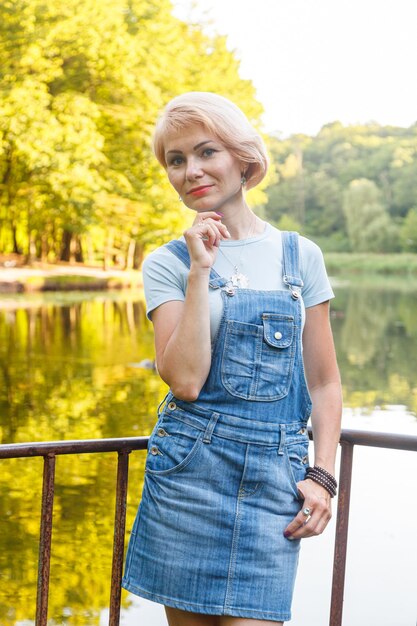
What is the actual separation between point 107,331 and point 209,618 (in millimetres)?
17920

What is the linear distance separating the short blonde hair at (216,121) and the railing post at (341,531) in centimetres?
69

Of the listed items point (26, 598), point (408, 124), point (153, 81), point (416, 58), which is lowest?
point (26, 598)

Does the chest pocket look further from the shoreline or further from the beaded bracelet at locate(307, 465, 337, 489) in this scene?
the shoreline

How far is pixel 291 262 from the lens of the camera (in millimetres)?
1852

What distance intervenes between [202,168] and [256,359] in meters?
0.41

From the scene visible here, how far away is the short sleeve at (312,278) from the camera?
188 centimetres

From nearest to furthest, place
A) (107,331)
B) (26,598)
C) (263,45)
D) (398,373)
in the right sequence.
A: (26,598), (398,373), (107,331), (263,45)

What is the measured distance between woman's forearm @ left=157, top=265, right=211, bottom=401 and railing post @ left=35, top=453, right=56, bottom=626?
0.37m

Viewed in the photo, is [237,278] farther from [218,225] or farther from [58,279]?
[58,279]

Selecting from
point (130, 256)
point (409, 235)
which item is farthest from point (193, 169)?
point (409, 235)

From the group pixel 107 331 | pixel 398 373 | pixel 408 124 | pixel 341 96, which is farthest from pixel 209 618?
pixel 341 96

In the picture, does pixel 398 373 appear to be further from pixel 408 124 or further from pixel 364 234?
pixel 408 124

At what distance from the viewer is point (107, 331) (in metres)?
19.6

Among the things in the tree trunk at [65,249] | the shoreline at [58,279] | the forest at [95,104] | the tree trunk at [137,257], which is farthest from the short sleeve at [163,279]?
the tree trunk at [137,257]
